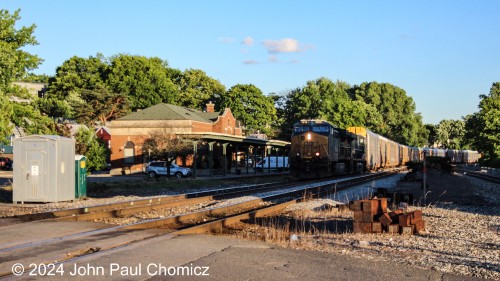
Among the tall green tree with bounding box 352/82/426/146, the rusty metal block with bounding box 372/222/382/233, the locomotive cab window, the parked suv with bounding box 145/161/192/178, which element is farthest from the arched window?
the tall green tree with bounding box 352/82/426/146

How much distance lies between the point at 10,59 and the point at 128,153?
38.2 m

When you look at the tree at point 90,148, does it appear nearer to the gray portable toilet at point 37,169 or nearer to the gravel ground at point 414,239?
the gray portable toilet at point 37,169

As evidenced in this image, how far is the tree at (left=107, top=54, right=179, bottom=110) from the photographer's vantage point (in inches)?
3713

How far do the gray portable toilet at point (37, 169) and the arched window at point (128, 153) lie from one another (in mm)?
41431

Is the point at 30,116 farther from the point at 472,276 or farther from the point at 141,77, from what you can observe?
the point at 141,77

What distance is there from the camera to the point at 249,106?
321 ft

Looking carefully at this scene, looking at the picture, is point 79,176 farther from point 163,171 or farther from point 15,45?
point 163,171

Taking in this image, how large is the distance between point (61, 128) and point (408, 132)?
359 ft

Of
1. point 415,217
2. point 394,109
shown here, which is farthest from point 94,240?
point 394,109

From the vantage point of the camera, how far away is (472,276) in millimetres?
7371

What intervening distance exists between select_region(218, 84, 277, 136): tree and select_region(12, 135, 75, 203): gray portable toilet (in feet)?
257

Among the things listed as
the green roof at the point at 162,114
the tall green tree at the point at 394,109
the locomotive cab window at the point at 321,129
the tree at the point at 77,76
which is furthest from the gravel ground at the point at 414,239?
the tall green tree at the point at 394,109

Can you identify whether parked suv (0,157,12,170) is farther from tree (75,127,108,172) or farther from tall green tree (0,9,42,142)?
tall green tree (0,9,42,142)

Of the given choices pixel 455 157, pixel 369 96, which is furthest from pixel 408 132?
pixel 455 157
